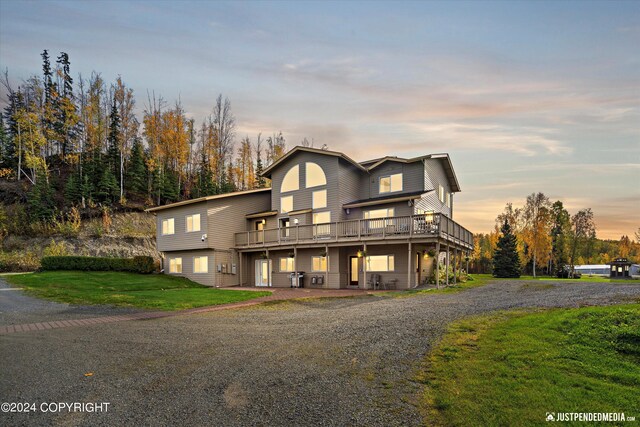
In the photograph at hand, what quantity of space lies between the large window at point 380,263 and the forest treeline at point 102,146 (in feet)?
108

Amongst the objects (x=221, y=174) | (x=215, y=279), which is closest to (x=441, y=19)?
(x=215, y=279)

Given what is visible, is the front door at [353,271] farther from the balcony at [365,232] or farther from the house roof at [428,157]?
the house roof at [428,157]

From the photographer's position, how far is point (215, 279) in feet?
87.4

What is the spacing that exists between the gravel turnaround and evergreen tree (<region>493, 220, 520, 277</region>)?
38795 mm

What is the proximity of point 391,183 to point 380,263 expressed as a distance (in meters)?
6.37

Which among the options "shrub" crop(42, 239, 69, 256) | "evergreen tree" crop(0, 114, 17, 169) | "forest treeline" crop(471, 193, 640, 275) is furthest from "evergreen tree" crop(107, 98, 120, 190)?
"forest treeline" crop(471, 193, 640, 275)

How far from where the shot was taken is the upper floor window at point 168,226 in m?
30.1

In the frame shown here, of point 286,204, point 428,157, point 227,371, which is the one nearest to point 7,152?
point 286,204

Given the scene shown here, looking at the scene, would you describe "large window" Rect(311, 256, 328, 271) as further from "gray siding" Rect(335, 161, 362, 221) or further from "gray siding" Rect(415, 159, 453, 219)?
"gray siding" Rect(415, 159, 453, 219)

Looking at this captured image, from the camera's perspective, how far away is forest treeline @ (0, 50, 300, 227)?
41.6 m

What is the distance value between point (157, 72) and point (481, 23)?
869 inches

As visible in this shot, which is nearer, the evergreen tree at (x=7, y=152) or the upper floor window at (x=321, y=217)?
the upper floor window at (x=321, y=217)

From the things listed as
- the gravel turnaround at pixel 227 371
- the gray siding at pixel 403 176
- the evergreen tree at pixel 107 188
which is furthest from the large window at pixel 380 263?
the evergreen tree at pixel 107 188

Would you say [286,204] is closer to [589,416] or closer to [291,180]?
[291,180]
